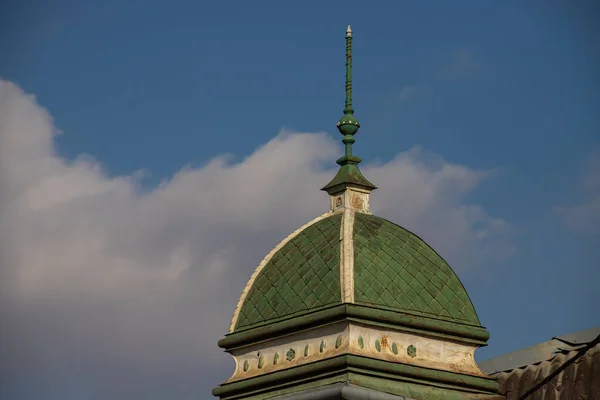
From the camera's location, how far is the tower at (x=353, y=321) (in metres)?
34.4

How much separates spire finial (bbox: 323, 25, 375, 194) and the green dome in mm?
851

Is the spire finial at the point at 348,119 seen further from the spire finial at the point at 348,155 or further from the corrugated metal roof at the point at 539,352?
the corrugated metal roof at the point at 539,352

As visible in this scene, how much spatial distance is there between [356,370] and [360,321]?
98cm

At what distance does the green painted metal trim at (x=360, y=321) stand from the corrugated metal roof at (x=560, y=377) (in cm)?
170

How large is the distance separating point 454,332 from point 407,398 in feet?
5.99

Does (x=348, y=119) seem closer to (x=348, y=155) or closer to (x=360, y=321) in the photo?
(x=348, y=155)

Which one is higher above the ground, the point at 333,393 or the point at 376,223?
the point at 376,223

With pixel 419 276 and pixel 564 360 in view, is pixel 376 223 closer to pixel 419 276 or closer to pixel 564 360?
pixel 419 276

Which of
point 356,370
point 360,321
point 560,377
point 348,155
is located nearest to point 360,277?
point 360,321

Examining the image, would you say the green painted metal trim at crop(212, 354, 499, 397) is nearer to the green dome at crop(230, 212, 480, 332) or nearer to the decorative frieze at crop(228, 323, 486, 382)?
the decorative frieze at crop(228, 323, 486, 382)

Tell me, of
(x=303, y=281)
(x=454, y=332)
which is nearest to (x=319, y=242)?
(x=303, y=281)

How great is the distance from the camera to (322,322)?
34.8m

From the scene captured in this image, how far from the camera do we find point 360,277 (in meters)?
35.1

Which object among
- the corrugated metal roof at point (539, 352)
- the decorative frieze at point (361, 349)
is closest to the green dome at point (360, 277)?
the decorative frieze at point (361, 349)
